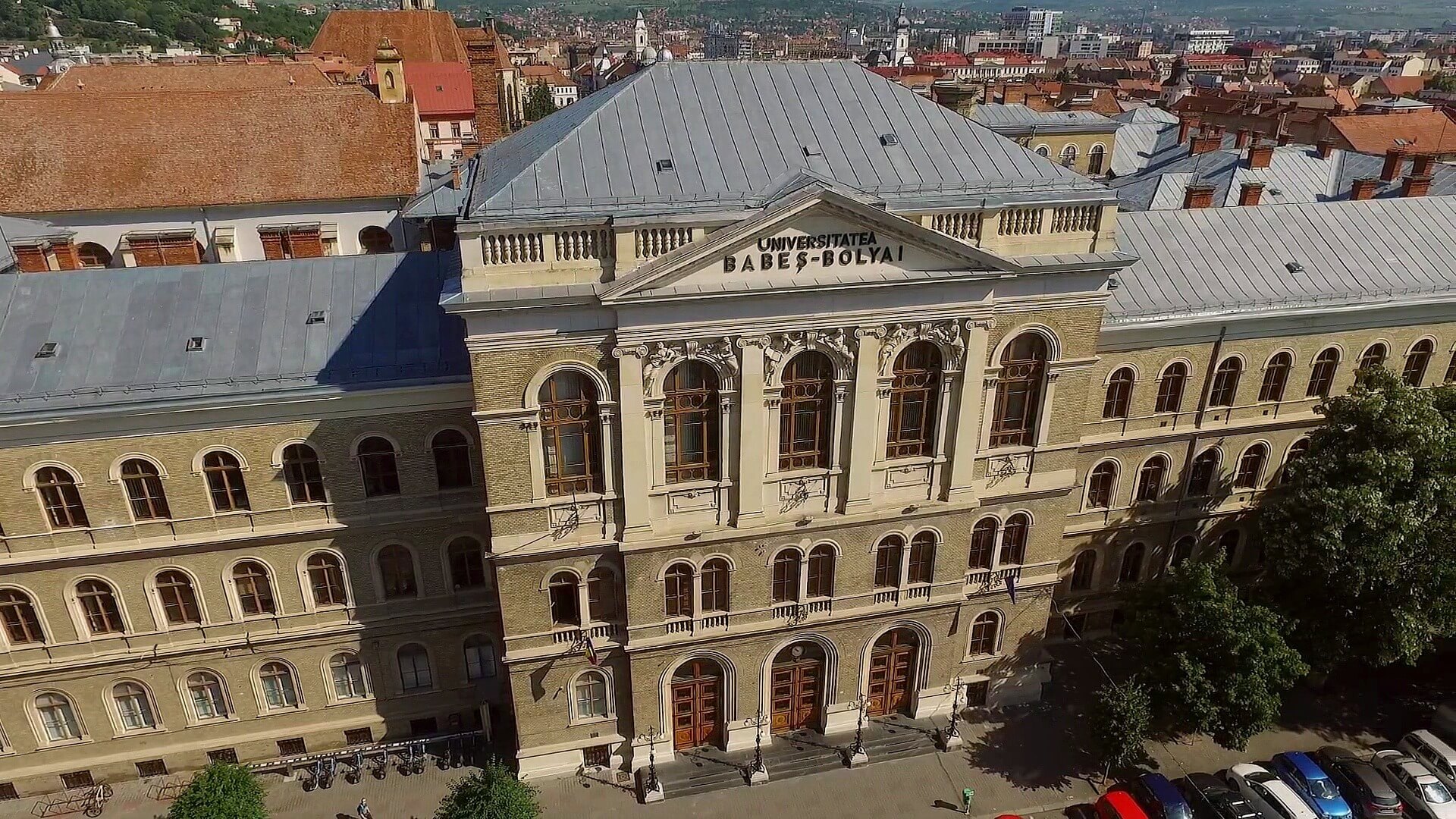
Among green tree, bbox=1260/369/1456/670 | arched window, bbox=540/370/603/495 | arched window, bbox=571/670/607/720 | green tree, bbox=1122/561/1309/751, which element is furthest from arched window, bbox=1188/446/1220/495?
arched window, bbox=571/670/607/720

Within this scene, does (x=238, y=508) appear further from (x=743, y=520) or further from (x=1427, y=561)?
(x=1427, y=561)

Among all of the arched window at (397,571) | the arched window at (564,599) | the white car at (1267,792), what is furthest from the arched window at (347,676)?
the white car at (1267,792)

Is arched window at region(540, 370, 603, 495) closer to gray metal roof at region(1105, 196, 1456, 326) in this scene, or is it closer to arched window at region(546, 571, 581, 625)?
arched window at region(546, 571, 581, 625)

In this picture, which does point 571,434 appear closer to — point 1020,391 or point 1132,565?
point 1020,391

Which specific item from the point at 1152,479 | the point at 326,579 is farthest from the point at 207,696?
the point at 1152,479

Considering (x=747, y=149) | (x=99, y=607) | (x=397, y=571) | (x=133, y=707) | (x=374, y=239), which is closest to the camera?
(x=747, y=149)

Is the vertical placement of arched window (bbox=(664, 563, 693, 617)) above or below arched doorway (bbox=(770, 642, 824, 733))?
above

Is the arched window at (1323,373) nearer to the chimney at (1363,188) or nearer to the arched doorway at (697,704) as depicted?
the chimney at (1363,188)

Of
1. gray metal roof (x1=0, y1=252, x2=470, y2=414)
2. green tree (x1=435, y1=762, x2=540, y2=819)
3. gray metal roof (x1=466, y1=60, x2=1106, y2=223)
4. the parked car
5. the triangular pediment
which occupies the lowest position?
the parked car

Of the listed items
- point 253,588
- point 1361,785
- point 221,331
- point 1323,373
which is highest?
point 221,331
